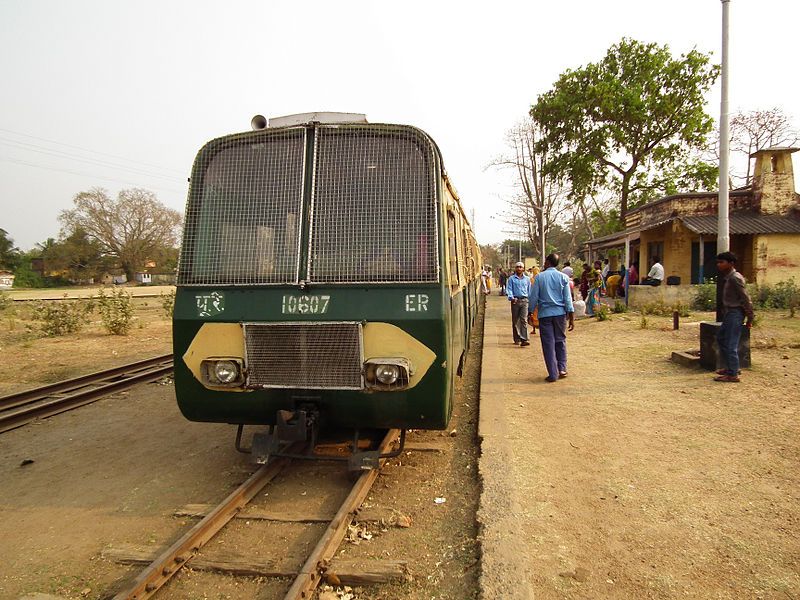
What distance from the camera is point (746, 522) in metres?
3.50

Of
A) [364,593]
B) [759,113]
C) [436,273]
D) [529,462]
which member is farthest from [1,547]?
[759,113]

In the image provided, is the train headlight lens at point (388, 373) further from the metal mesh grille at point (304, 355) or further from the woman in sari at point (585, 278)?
the woman in sari at point (585, 278)

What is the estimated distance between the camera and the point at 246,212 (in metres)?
4.25

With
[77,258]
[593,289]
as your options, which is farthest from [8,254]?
[593,289]

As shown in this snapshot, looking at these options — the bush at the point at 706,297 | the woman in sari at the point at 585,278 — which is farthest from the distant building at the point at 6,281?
the bush at the point at 706,297

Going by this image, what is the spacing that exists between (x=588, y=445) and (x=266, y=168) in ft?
12.3

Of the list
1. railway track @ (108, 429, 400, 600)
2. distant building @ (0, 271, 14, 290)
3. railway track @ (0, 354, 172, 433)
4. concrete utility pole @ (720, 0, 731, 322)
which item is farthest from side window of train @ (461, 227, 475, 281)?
distant building @ (0, 271, 14, 290)

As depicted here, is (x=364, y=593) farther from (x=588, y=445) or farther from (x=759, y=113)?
(x=759, y=113)

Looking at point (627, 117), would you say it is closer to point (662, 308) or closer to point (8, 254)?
point (662, 308)

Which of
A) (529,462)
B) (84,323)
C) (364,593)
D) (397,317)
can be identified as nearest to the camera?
(364,593)

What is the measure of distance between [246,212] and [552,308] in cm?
462

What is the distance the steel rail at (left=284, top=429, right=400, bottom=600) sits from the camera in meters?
2.87

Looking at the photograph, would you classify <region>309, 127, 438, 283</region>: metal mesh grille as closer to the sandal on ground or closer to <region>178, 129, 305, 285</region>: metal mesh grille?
<region>178, 129, 305, 285</region>: metal mesh grille

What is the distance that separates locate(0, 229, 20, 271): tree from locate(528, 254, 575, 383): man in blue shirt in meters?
70.3
